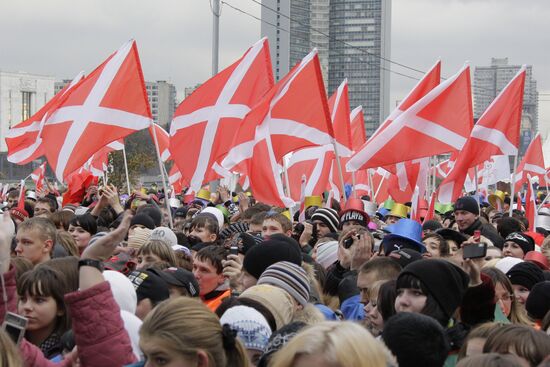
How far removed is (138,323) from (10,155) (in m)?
11.3

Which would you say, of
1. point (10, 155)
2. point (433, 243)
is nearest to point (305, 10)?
point (10, 155)

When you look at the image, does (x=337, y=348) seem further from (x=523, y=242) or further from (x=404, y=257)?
(x=523, y=242)

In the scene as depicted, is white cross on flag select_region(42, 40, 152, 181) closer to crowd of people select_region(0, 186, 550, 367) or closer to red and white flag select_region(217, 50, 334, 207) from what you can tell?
red and white flag select_region(217, 50, 334, 207)

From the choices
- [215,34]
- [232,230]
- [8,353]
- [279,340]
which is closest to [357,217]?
[232,230]

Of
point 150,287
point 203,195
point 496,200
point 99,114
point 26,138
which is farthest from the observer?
point 496,200

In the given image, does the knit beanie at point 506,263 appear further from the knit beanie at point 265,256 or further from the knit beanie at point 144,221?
the knit beanie at point 144,221

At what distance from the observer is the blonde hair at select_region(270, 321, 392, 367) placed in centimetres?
271

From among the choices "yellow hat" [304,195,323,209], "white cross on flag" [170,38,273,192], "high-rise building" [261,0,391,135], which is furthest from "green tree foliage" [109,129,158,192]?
"high-rise building" [261,0,391,135]

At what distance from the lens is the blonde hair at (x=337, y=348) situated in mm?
2707

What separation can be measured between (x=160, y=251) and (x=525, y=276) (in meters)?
2.41

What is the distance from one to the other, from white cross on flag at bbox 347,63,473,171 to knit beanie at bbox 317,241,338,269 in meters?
3.46

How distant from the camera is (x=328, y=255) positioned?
24.3ft

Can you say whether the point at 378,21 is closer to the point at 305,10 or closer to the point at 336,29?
the point at 336,29

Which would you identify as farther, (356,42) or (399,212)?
(356,42)
